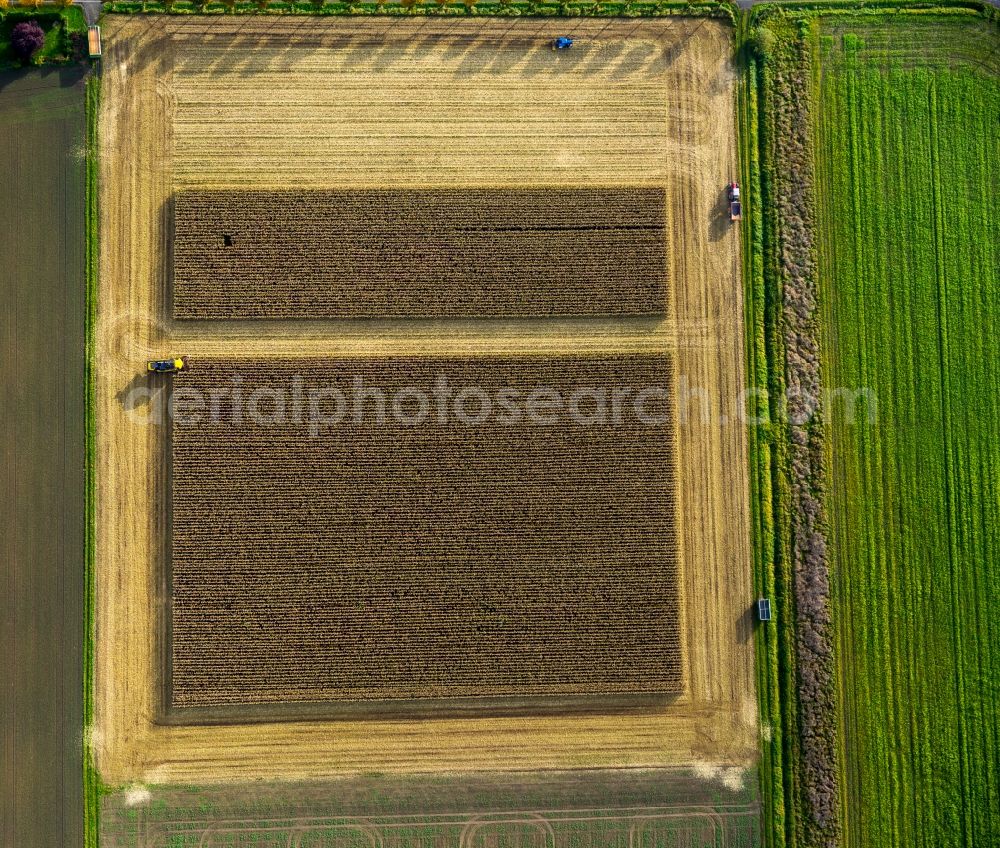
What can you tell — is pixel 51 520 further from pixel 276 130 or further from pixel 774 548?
pixel 774 548

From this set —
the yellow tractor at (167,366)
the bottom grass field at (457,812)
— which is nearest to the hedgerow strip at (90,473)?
the bottom grass field at (457,812)

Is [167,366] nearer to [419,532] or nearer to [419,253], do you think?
[419,253]

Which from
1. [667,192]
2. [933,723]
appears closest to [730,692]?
[933,723]

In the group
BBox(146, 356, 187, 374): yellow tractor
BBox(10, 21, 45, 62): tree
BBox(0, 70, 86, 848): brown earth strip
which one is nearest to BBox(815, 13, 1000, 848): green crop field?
BBox(146, 356, 187, 374): yellow tractor

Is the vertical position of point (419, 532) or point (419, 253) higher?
point (419, 253)

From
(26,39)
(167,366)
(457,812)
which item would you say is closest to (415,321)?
(167,366)

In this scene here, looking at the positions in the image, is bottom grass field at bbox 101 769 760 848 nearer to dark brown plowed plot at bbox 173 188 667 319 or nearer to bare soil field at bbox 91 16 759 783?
bare soil field at bbox 91 16 759 783

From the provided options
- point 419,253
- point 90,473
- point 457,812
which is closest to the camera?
point 457,812
